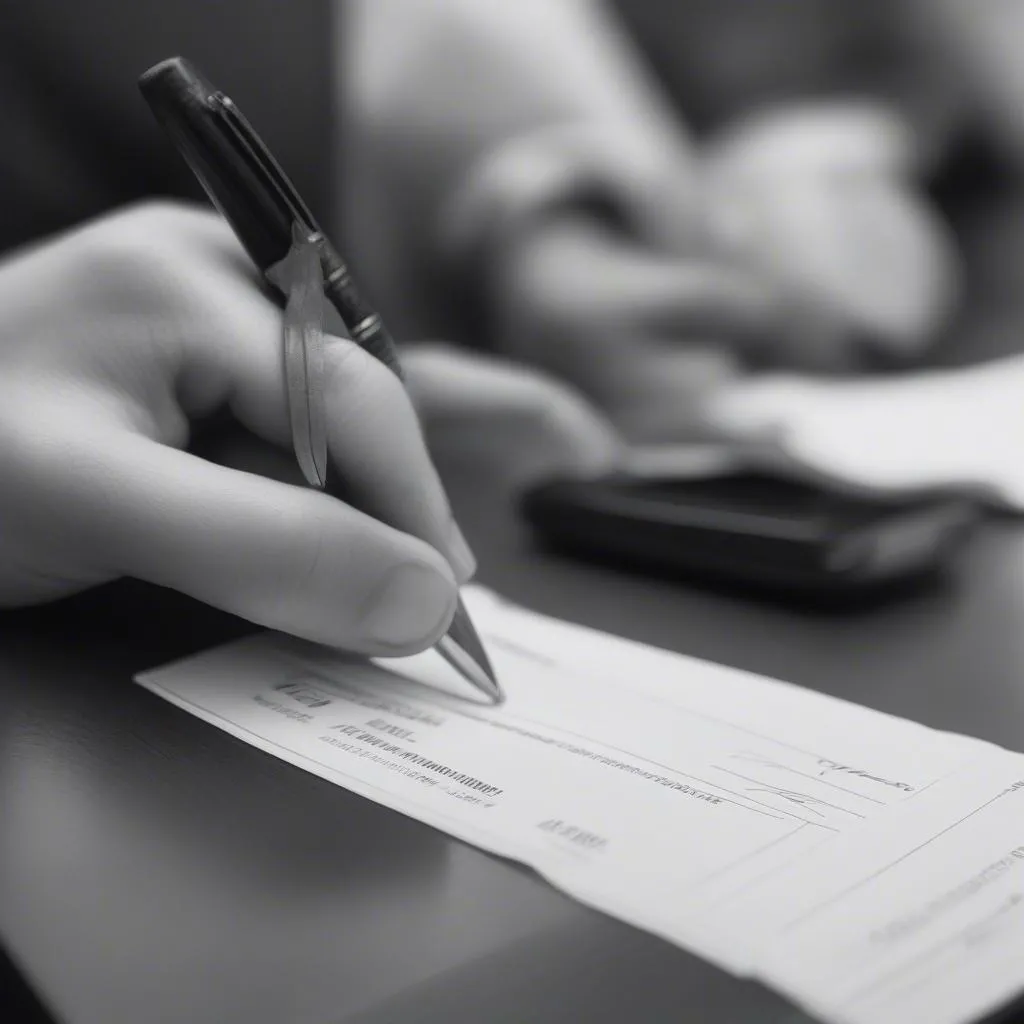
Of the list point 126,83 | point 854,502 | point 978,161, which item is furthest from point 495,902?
point 978,161

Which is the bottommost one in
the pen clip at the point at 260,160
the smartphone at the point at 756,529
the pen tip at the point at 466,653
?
the smartphone at the point at 756,529

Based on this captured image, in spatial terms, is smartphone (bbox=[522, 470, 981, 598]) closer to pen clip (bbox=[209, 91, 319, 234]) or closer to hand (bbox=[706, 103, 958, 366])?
pen clip (bbox=[209, 91, 319, 234])

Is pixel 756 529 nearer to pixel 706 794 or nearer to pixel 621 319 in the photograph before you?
pixel 706 794

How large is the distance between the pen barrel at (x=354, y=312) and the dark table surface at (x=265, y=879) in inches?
4.4

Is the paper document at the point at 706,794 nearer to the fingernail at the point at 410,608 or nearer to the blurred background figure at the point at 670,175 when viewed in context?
the fingernail at the point at 410,608

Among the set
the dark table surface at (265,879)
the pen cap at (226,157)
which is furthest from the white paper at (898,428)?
the pen cap at (226,157)

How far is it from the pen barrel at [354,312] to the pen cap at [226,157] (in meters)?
0.01

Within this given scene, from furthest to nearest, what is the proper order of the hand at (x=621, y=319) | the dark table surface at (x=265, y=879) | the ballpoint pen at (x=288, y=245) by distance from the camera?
the hand at (x=621, y=319)
the ballpoint pen at (x=288, y=245)
the dark table surface at (x=265, y=879)

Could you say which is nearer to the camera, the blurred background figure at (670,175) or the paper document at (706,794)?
the paper document at (706,794)

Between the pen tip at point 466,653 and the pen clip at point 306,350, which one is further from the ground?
the pen clip at point 306,350

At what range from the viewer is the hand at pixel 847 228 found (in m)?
0.99

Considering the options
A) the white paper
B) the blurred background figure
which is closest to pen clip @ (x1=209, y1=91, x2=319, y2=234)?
the white paper

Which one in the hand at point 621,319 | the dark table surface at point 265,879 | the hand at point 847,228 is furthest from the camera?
the hand at point 847,228

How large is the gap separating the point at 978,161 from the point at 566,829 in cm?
111
